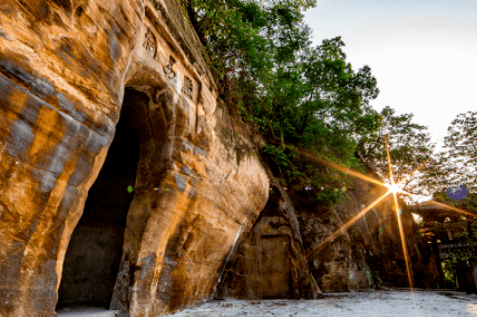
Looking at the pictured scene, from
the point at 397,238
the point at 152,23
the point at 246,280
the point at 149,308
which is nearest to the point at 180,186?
the point at 149,308

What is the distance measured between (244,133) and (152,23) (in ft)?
18.0

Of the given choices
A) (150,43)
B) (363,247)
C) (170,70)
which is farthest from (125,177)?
(363,247)

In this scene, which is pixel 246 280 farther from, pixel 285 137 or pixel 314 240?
pixel 285 137

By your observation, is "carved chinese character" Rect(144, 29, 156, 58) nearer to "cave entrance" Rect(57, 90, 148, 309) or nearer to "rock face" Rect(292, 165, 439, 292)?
"cave entrance" Rect(57, 90, 148, 309)

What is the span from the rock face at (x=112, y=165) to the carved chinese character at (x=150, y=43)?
0.04 metres

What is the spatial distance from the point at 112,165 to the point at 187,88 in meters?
2.86

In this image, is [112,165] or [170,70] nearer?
[170,70]

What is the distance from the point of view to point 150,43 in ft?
17.8

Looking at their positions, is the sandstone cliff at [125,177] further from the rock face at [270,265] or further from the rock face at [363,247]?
the rock face at [363,247]

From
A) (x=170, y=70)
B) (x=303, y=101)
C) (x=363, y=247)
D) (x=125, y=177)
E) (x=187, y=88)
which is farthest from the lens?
(x=363, y=247)

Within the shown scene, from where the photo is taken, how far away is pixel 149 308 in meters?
5.61

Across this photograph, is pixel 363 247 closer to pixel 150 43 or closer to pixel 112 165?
pixel 112 165

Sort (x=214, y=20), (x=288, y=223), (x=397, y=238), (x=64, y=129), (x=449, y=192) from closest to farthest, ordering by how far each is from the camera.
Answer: (x=64, y=129)
(x=214, y=20)
(x=288, y=223)
(x=449, y=192)
(x=397, y=238)

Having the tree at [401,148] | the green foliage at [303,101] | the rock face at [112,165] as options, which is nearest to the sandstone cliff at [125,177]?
the rock face at [112,165]
